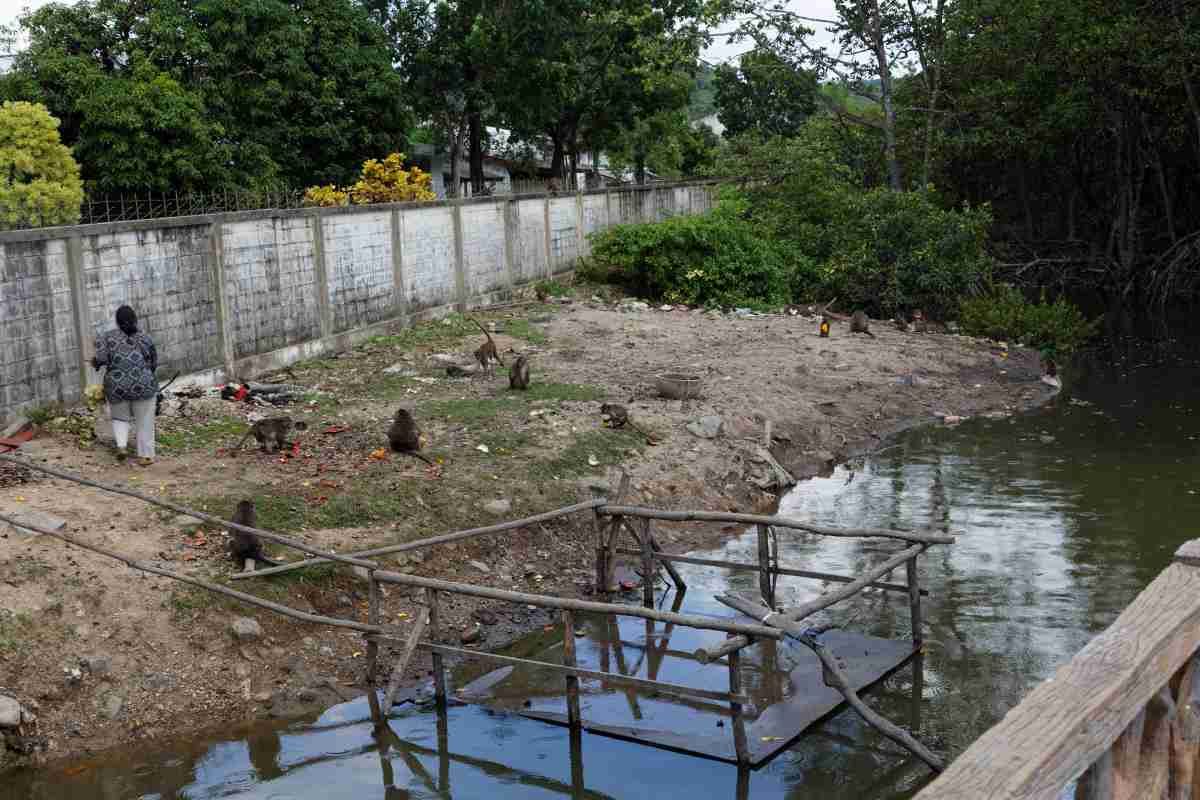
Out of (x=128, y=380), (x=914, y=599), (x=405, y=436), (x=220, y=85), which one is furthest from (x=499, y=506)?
(x=220, y=85)

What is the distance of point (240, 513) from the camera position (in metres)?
8.84

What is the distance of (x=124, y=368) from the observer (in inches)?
415

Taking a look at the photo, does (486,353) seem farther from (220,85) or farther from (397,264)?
(220,85)

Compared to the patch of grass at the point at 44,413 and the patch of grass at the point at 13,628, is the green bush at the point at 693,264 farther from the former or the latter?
the patch of grass at the point at 13,628

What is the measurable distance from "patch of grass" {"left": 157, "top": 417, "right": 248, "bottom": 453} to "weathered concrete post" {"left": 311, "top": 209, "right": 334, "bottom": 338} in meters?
3.95

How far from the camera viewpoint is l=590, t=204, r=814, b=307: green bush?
24.0 meters

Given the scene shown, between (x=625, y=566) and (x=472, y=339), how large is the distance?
8.00 m

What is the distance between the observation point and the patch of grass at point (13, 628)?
7.52 m

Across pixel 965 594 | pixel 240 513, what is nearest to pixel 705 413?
pixel 965 594

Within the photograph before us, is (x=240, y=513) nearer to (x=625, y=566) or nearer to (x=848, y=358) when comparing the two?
(x=625, y=566)

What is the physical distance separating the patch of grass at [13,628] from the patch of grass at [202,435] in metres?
3.71

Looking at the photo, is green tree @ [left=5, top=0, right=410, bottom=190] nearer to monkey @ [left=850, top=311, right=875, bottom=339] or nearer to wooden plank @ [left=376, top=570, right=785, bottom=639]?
monkey @ [left=850, top=311, right=875, bottom=339]

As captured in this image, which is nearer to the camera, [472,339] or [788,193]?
[472,339]

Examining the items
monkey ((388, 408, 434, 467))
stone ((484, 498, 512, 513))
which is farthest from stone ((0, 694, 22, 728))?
monkey ((388, 408, 434, 467))
